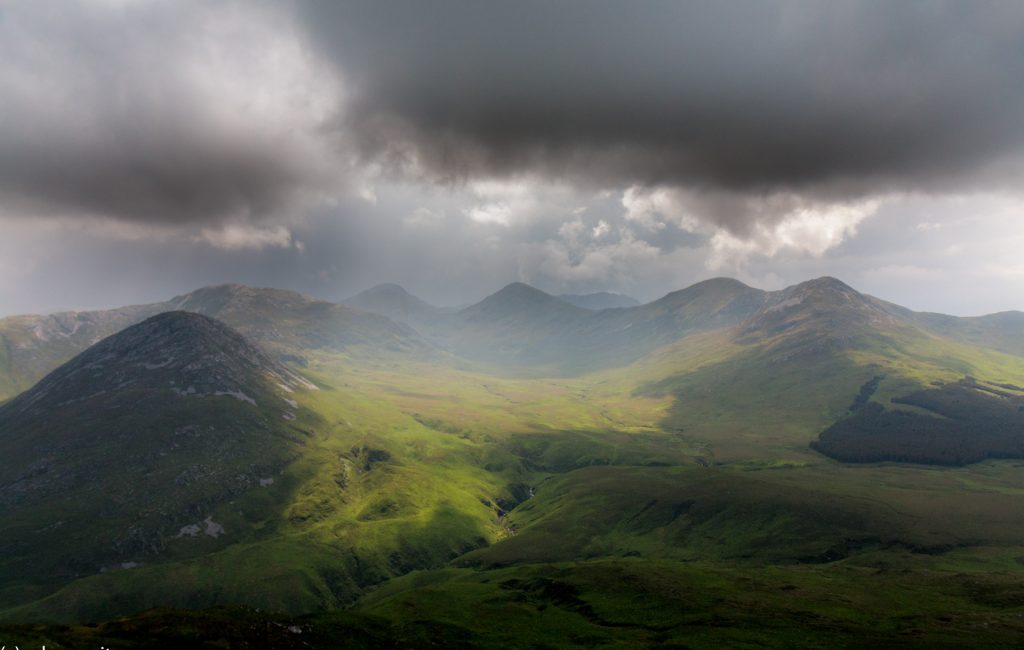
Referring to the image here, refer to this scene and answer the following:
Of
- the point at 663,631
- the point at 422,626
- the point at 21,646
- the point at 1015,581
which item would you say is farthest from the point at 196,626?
the point at 1015,581

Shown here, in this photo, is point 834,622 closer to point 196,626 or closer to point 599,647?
point 599,647

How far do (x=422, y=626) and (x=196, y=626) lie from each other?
55375 mm

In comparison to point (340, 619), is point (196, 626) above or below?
above

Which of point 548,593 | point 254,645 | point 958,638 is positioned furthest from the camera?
point 548,593

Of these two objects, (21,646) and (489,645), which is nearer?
(21,646)

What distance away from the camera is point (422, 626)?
128875mm

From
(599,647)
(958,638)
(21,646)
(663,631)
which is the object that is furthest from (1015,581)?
(21,646)

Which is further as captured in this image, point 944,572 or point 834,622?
point 944,572

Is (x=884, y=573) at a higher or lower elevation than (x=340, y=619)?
lower

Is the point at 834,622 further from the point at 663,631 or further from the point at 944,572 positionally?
the point at 944,572

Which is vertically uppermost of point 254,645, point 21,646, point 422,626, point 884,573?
point 21,646

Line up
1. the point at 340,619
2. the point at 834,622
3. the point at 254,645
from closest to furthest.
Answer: the point at 254,645 < the point at 340,619 < the point at 834,622

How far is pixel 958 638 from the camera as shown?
110m

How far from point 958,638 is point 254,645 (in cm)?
14078
